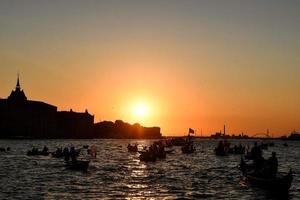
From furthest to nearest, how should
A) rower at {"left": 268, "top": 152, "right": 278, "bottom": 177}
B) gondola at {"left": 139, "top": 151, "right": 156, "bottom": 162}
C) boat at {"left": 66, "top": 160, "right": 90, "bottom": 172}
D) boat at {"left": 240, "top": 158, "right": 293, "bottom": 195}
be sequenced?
gondola at {"left": 139, "top": 151, "right": 156, "bottom": 162} → boat at {"left": 66, "top": 160, "right": 90, "bottom": 172} → rower at {"left": 268, "top": 152, "right": 278, "bottom": 177} → boat at {"left": 240, "top": 158, "right": 293, "bottom": 195}

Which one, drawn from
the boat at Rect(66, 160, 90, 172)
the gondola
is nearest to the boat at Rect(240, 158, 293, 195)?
the boat at Rect(66, 160, 90, 172)

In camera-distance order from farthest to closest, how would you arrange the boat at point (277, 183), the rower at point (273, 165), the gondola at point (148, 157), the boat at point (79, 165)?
the gondola at point (148, 157), the boat at point (79, 165), the rower at point (273, 165), the boat at point (277, 183)

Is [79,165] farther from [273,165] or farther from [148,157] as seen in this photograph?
[273,165]

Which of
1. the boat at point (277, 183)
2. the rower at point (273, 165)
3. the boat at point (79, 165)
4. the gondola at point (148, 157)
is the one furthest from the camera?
the gondola at point (148, 157)

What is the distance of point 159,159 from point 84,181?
45.3 metres

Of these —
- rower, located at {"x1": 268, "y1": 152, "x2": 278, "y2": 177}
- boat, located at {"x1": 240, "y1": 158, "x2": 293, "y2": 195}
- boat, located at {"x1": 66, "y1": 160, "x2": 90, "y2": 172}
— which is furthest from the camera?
boat, located at {"x1": 66, "y1": 160, "x2": 90, "y2": 172}

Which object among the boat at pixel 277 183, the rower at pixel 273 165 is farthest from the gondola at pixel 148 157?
the rower at pixel 273 165

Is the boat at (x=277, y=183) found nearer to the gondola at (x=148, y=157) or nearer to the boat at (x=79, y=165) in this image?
the boat at (x=79, y=165)

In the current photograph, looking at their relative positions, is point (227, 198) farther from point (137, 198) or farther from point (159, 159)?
point (159, 159)

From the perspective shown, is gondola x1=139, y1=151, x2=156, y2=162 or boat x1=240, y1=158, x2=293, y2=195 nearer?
boat x1=240, y1=158, x2=293, y2=195

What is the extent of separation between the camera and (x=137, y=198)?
40.6m

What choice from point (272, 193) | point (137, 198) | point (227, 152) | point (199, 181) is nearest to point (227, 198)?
point (272, 193)

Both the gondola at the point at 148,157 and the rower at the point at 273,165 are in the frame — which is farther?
the gondola at the point at 148,157

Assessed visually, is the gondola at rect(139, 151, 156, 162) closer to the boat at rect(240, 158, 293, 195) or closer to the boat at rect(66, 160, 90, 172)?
the boat at rect(66, 160, 90, 172)
